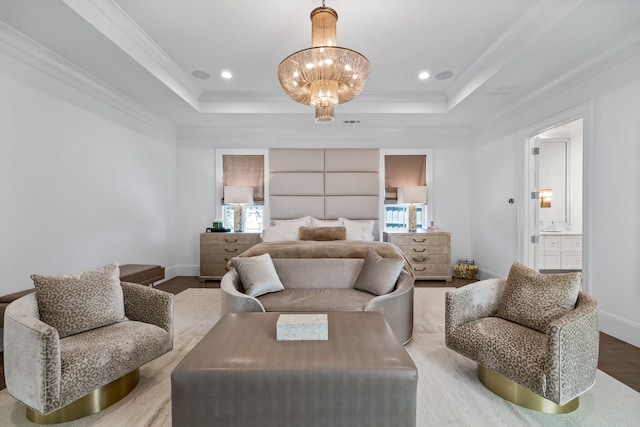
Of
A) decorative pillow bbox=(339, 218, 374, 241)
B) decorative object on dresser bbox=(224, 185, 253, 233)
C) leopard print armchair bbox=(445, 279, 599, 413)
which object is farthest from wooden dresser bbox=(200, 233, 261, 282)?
leopard print armchair bbox=(445, 279, 599, 413)

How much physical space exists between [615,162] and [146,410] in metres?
4.13

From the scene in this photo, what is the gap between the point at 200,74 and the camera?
12.4 ft

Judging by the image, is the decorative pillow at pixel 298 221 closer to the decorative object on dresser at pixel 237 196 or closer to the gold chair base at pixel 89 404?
the decorative object on dresser at pixel 237 196

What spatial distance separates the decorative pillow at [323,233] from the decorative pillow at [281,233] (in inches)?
6.4

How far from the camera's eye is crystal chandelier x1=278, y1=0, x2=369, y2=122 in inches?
84.9

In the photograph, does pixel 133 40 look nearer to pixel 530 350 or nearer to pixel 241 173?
pixel 241 173

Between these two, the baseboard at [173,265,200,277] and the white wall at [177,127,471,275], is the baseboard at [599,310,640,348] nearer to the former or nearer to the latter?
the white wall at [177,127,471,275]

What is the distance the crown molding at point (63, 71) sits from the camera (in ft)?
8.24

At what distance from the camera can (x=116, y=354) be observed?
1688 millimetres

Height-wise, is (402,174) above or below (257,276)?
above

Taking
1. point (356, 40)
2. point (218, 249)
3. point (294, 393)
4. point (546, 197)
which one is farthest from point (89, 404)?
point (546, 197)

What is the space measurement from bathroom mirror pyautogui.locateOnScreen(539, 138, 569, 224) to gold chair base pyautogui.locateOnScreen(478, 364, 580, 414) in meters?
4.71

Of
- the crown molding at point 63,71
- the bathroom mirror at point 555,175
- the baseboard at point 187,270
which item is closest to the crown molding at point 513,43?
the bathroom mirror at point 555,175

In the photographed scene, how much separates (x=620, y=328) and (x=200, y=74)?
5.07 m
